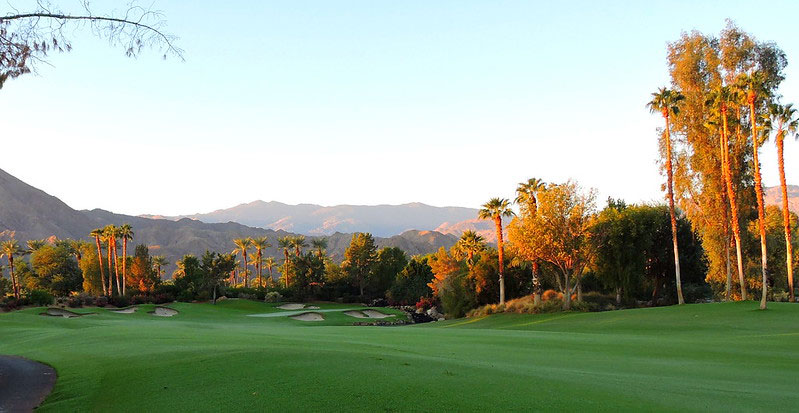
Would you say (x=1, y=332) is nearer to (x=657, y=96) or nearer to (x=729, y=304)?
(x=729, y=304)

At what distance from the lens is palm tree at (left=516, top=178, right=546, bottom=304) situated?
1953 inches

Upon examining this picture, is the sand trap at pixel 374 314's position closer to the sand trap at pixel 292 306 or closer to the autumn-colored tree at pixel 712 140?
the sand trap at pixel 292 306

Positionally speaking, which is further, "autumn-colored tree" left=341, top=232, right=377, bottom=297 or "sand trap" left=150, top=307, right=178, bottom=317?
"autumn-colored tree" left=341, top=232, right=377, bottom=297

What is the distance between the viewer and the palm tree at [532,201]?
49.6 meters

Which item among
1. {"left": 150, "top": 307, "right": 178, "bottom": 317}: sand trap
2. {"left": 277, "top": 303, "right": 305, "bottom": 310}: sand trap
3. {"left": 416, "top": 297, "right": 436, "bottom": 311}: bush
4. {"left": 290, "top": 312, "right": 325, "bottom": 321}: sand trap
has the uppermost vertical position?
{"left": 150, "top": 307, "right": 178, "bottom": 317}: sand trap

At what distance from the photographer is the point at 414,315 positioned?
6869cm

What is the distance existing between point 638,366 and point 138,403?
13095 mm

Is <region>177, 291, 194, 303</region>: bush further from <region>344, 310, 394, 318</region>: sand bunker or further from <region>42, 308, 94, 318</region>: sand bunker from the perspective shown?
<region>344, 310, 394, 318</region>: sand bunker

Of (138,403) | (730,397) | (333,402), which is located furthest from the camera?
(730,397)

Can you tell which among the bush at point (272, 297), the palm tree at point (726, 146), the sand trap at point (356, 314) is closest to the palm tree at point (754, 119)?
the palm tree at point (726, 146)

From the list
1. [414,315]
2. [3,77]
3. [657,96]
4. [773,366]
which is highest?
[657,96]

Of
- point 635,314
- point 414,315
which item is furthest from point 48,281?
point 635,314

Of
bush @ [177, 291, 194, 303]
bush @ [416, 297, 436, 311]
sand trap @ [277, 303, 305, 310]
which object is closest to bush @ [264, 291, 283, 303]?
sand trap @ [277, 303, 305, 310]

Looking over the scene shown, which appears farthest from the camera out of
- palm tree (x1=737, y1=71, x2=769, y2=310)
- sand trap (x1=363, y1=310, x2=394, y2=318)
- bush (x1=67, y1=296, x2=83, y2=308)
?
sand trap (x1=363, y1=310, x2=394, y2=318)
